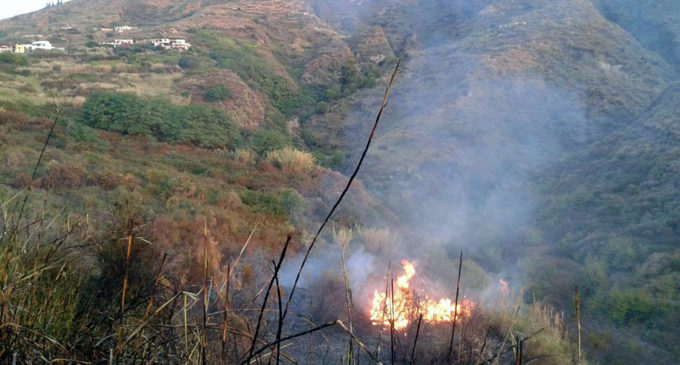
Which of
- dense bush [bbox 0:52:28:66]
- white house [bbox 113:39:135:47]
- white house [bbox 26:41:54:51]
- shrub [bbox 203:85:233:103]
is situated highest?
dense bush [bbox 0:52:28:66]

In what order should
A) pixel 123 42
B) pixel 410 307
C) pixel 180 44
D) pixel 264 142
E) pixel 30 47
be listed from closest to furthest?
pixel 410 307, pixel 264 142, pixel 30 47, pixel 180 44, pixel 123 42

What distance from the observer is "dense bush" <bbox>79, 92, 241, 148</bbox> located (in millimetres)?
21703

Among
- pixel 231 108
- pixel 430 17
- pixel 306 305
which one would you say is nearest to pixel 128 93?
pixel 231 108

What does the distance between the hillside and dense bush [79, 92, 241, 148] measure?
0.11 metres

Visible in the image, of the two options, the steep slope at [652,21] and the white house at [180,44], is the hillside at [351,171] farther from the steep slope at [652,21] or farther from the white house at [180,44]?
the white house at [180,44]

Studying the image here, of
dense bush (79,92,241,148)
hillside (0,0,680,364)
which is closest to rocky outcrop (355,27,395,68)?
hillside (0,0,680,364)

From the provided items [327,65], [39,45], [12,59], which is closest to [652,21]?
[327,65]

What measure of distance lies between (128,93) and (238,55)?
59.6ft

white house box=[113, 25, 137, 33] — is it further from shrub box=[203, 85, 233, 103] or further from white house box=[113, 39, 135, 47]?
shrub box=[203, 85, 233, 103]

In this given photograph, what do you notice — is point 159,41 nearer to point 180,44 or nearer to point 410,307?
point 180,44

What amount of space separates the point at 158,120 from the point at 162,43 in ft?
70.3

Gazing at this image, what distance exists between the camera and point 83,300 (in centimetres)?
342

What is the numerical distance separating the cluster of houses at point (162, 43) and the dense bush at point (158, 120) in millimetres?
16374

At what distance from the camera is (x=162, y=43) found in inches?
1646
